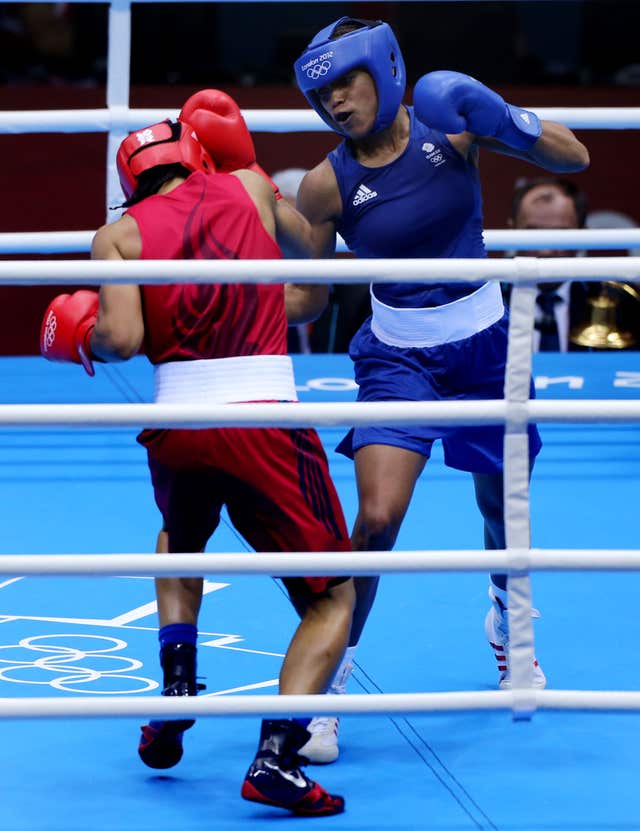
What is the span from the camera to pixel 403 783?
2.69 meters

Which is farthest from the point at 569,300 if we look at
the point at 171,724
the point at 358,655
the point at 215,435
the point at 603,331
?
the point at 171,724

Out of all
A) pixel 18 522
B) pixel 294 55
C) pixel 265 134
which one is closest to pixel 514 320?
pixel 18 522

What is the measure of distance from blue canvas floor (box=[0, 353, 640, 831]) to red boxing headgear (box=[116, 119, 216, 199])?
1000mm

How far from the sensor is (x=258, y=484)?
2.62 m

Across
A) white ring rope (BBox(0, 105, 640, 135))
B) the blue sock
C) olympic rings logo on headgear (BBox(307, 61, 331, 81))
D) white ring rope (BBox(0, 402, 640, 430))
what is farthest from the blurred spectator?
white ring rope (BBox(0, 402, 640, 430))

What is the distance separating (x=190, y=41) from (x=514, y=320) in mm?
5796

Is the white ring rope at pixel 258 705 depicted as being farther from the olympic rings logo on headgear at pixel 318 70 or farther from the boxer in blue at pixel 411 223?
the olympic rings logo on headgear at pixel 318 70

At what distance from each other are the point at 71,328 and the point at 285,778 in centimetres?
84

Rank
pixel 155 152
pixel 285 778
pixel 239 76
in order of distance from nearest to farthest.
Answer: pixel 285 778 < pixel 155 152 < pixel 239 76

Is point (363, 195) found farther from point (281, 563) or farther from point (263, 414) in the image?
point (281, 563)

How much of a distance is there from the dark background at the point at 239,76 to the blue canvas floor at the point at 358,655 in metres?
2.62

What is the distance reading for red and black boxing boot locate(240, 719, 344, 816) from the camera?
252cm

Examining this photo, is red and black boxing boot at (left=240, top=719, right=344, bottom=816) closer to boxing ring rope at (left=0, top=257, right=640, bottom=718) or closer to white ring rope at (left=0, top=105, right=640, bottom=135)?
boxing ring rope at (left=0, top=257, right=640, bottom=718)

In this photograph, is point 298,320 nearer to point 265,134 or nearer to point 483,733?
point 483,733
